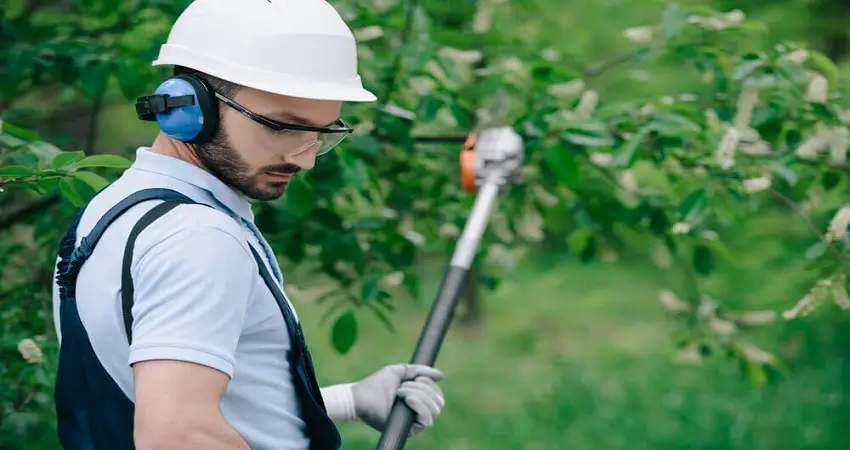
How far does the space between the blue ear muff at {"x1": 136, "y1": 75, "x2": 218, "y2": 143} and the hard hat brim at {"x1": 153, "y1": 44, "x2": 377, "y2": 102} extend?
35 millimetres

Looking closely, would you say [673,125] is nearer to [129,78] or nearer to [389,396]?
[389,396]

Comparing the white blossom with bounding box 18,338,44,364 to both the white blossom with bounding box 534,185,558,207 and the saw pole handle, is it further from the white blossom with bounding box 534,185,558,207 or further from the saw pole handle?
the white blossom with bounding box 534,185,558,207

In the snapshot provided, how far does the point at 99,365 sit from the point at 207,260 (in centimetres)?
32

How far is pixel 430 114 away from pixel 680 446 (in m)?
3.48

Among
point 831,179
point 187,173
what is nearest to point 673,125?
point 831,179

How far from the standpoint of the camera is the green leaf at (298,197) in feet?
9.89

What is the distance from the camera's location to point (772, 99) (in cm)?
311

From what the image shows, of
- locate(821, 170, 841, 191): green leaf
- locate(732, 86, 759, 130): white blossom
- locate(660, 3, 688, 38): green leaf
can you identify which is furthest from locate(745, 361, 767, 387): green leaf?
locate(660, 3, 688, 38): green leaf

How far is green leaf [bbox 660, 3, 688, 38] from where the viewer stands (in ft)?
10.2

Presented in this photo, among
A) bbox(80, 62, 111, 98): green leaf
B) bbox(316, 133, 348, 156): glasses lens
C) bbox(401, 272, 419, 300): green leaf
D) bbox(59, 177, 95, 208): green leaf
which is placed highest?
bbox(316, 133, 348, 156): glasses lens

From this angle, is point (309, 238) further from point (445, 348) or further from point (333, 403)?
point (445, 348)

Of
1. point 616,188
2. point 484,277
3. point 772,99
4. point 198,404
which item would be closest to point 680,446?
point 484,277

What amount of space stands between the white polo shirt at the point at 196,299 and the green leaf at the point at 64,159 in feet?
1.76

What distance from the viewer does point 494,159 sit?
120 inches
